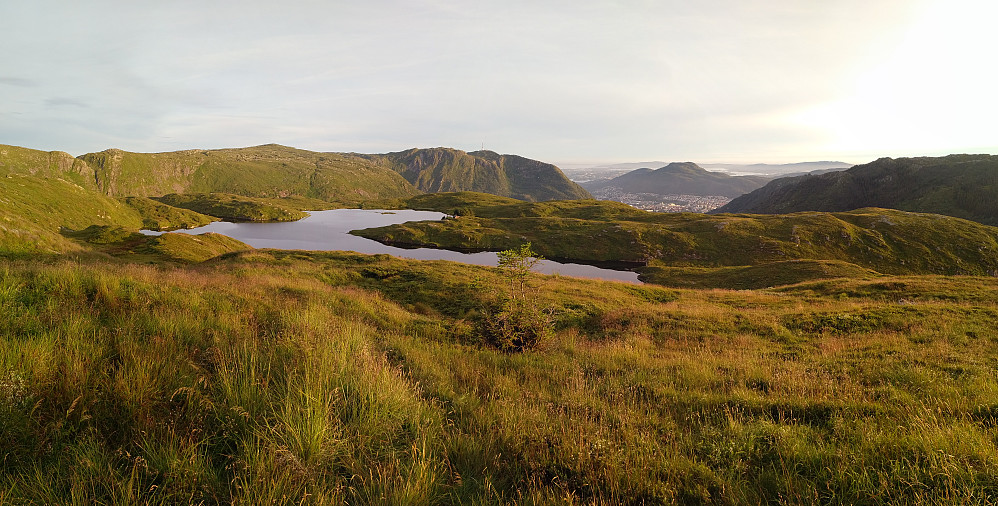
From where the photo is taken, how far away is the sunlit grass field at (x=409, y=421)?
3229mm

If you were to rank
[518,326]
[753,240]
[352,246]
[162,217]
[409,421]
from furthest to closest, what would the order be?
[162,217] → [352,246] → [753,240] → [518,326] → [409,421]

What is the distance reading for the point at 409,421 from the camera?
4652 millimetres

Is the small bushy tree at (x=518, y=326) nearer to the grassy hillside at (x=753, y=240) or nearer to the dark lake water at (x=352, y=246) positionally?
the dark lake water at (x=352, y=246)

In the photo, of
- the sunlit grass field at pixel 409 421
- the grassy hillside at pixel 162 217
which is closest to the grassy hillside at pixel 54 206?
the grassy hillside at pixel 162 217

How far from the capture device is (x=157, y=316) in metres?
6.70

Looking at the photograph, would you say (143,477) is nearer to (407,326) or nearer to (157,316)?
(157,316)

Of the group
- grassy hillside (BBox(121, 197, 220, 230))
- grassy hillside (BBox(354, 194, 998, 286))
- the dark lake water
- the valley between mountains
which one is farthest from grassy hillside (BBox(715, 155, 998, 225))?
grassy hillside (BBox(121, 197, 220, 230))

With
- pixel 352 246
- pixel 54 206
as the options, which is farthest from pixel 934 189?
pixel 54 206

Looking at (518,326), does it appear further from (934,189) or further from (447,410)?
(934,189)

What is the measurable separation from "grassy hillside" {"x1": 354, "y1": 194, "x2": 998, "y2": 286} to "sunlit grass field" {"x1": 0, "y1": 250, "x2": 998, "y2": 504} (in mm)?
57326

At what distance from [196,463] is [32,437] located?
5.35 ft

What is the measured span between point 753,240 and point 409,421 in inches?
4066

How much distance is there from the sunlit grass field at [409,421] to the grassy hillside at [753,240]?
57326mm

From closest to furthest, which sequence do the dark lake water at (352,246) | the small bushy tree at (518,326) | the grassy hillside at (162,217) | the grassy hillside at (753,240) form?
1. the small bushy tree at (518,326)
2. the grassy hillside at (753,240)
3. the dark lake water at (352,246)
4. the grassy hillside at (162,217)
